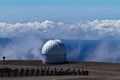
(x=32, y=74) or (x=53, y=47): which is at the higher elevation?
(x=53, y=47)

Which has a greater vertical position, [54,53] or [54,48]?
[54,48]

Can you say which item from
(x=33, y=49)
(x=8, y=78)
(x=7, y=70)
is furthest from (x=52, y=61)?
(x=33, y=49)

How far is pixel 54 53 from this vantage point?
315ft

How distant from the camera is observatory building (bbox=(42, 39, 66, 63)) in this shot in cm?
9612

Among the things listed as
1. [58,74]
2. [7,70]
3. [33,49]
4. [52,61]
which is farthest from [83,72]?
[33,49]

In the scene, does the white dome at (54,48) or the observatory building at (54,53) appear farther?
the white dome at (54,48)

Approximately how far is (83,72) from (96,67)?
14.7 metres

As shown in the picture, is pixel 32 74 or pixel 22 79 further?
pixel 32 74

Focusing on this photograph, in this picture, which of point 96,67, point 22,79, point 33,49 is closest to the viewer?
point 22,79

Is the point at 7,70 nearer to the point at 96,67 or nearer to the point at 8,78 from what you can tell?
the point at 8,78

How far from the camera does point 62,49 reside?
319 ft

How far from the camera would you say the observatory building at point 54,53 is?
96125 mm

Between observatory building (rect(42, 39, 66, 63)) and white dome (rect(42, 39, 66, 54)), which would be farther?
white dome (rect(42, 39, 66, 54))

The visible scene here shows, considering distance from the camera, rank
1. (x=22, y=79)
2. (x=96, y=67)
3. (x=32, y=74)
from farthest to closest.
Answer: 1. (x=96, y=67)
2. (x=32, y=74)
3. (x=22, y=79)
